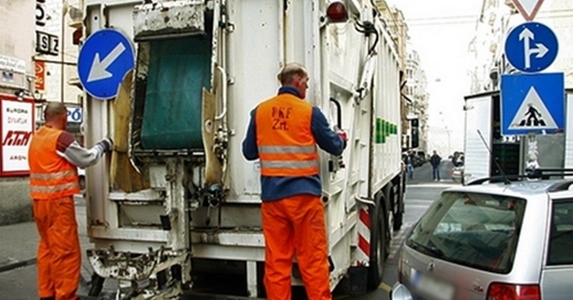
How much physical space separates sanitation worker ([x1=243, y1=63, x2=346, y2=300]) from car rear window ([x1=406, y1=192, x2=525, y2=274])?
2.34 ft

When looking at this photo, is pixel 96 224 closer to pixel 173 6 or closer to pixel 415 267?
pixel 173 6

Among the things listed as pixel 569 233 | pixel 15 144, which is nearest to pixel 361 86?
pixel 569 233

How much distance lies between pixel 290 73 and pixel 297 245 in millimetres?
1118

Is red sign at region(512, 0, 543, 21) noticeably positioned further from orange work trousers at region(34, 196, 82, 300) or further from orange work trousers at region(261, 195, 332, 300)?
orange work trousers at region(34, 196, 82, 300)

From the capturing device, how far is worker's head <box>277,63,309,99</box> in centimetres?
371

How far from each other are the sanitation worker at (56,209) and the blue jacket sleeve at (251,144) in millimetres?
1358

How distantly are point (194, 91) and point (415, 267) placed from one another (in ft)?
6.30

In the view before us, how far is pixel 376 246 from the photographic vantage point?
232 inches

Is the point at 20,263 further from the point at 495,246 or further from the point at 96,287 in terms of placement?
the point at 495,246

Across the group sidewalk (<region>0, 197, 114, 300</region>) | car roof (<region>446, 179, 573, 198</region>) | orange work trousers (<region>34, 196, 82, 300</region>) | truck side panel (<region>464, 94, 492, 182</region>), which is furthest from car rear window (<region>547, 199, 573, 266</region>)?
truck side panel (<region>464, 94, 492, 182</region>)

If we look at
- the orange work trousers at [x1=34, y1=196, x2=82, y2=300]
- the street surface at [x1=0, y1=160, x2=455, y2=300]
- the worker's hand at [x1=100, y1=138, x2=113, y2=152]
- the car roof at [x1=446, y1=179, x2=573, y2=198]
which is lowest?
the street surface at [x1=0, y1=160, x2=455, y2=300]

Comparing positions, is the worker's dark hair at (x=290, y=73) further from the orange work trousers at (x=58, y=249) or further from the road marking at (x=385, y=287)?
the road marking at (x=385, y=287)

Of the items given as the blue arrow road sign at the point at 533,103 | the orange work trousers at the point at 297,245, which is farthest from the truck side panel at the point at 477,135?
the orange work trousers at the point at 297,245

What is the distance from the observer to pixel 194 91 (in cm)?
412
